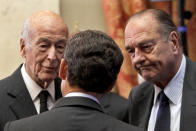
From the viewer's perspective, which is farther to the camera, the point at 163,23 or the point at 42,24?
the point at 42,24

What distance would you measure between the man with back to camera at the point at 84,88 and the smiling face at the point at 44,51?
2.69 feet

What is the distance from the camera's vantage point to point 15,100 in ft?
9.22

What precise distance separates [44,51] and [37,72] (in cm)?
13

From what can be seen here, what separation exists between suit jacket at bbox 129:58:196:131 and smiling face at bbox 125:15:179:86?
10cm

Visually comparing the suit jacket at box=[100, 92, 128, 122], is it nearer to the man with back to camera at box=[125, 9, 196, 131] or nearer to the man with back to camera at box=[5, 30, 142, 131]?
the man with back to camera at box=[125, 9, 196, 131]

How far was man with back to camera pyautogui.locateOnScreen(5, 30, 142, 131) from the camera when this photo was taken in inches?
76.1

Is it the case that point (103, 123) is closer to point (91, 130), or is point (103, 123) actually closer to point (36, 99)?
point (91, 130)

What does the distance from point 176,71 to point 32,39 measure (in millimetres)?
847

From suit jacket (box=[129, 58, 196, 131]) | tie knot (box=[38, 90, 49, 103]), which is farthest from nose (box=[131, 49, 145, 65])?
tie knot (box=[38, 90, 49, 103])

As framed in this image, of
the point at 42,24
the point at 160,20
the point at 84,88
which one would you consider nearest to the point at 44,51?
the point at 42,24

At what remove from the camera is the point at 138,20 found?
2748 mm

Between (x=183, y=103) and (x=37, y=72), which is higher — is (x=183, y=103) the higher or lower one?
the lower one

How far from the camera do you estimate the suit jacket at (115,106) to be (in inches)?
122

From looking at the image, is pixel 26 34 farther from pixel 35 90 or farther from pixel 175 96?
pixel 175 96
